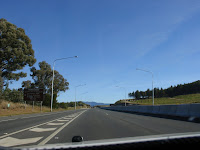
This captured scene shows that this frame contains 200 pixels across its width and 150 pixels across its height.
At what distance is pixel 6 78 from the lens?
35.5 metres

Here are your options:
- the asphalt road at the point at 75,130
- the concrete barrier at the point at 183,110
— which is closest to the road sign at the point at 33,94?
the asphalt road at the point at 75,130

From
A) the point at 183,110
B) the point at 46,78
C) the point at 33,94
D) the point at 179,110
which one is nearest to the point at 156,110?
the point at 179,110

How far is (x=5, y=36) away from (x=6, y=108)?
11.9m

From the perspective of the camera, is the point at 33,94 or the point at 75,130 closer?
the point at 75,130

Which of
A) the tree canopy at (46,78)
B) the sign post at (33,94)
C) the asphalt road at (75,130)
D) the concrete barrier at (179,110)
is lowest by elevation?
the asphalt road at (75,130)

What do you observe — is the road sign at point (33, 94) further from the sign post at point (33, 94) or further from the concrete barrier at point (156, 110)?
the concrete barrier at point (156, 110)

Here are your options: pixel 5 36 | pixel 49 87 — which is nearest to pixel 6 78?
pixel 5 36

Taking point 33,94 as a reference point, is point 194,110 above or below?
below

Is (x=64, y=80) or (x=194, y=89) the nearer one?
(x=64, y=80)

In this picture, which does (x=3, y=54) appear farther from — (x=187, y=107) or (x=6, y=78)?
Result: (x=187, y=107)

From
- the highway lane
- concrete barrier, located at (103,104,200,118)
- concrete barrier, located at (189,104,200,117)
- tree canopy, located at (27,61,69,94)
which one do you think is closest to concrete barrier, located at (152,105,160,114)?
concrete barrier, located at (103,104,200,118)

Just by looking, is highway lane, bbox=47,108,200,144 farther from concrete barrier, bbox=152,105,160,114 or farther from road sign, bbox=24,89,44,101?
road sign, bbox=24,89,44,101

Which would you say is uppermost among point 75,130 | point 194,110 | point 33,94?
point 33,94

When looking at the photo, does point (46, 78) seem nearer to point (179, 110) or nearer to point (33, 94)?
point (33, 94)
